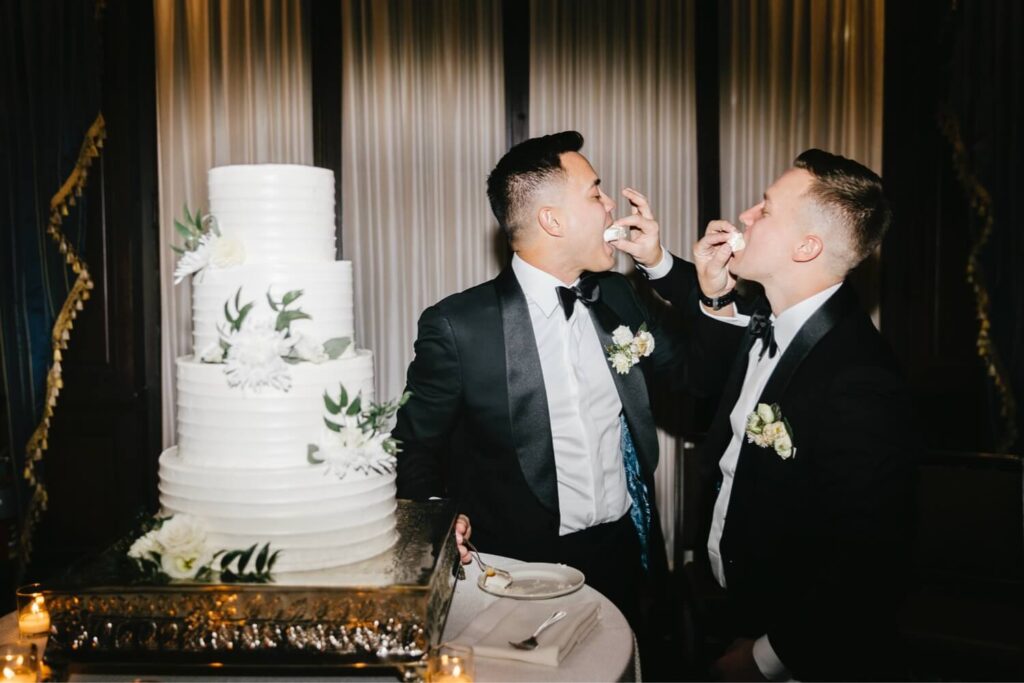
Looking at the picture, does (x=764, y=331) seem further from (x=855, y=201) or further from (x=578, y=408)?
(x=578, y=408)

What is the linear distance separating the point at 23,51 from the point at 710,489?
4.05 meters

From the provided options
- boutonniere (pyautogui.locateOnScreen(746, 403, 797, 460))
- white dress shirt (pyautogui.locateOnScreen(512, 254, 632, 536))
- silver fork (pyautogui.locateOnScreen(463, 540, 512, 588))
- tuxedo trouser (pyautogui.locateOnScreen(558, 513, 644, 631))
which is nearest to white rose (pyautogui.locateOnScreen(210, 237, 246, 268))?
silver fork (pyautogui.locateOnScreen(463, 540, 512, 588))

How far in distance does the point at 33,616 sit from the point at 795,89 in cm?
465

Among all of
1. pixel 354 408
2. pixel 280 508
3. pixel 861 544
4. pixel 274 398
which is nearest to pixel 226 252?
pixel 274 398

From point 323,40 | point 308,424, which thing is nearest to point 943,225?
point 323,40

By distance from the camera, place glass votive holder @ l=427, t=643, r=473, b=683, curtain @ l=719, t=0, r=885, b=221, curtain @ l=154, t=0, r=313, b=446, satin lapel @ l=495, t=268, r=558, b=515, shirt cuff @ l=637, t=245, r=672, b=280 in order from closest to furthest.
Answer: glass votive holder @ l=427, t=643, r=473, b=683, satin lapel @ l=495, t=268, r=558, b=515, shirt cuff @ l=637, t=245, r=672, b=280, curtain @ l=154, t=0, r=313, b=446, curtain @ l=719, t=0, r=885, b=221

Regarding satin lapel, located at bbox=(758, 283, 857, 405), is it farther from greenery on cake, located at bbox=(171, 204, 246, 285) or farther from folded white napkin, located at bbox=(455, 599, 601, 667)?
greenery on cake, located at bbox=(171, 204, 246, 285)

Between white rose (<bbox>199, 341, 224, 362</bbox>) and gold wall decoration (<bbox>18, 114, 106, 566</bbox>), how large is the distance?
295cm

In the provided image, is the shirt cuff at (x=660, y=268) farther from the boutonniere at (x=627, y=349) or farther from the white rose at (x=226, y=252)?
the white rose at (x=226, y=252)

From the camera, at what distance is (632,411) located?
9.18 feet

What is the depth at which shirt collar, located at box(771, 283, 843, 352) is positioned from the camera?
229 cm

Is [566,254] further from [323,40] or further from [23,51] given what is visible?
[23,51]

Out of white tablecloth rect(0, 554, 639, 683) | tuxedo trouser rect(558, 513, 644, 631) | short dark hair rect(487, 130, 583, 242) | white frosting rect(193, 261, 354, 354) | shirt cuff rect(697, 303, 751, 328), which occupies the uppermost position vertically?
short dark hair rect(487, 130, 583, 242)

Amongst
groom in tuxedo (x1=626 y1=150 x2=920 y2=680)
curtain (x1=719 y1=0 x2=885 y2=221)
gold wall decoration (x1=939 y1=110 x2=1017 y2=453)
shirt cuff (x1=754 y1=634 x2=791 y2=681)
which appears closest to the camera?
groom in tuxedo (x1=626 y1=150 x2=920 y2=680)
